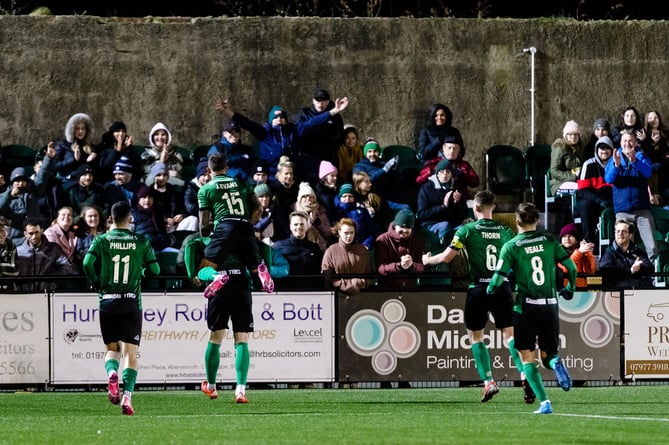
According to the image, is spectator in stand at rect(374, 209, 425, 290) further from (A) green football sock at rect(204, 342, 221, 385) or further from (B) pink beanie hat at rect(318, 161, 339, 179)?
(A) green football sock at rect(204, 342, 221, 385)

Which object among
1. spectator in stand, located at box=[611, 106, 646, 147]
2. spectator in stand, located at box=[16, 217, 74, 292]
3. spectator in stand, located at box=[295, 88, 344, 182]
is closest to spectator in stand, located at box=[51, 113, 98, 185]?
spectator in stand, located at box=[16, 217, 74, 292]

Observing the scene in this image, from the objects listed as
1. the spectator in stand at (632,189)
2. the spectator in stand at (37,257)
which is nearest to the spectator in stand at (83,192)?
the spectator in stand at (37,257)

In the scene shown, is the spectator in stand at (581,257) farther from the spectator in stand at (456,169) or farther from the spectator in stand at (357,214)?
the spectator in stand at (357,214)

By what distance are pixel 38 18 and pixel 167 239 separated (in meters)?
4.92

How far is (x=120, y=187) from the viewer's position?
1897 centimetres

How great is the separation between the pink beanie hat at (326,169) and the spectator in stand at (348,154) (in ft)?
2.55

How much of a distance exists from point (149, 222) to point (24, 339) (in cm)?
249

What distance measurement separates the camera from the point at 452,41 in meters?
22.1

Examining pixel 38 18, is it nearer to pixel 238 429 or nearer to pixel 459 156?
pixel 459 156

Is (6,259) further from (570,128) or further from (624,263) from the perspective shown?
(570,128)

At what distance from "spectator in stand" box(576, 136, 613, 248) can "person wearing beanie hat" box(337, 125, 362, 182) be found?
3096 millimetres

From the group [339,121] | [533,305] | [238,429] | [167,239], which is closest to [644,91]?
[339,121]

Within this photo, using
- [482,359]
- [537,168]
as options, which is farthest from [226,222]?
[537,168]

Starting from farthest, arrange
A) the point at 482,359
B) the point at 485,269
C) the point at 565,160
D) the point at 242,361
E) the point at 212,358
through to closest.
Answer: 1. the point at 565,160
2. the point at 482,359
3. the point at 485,269
4. the point at 212,358
5. the point at 242,361
